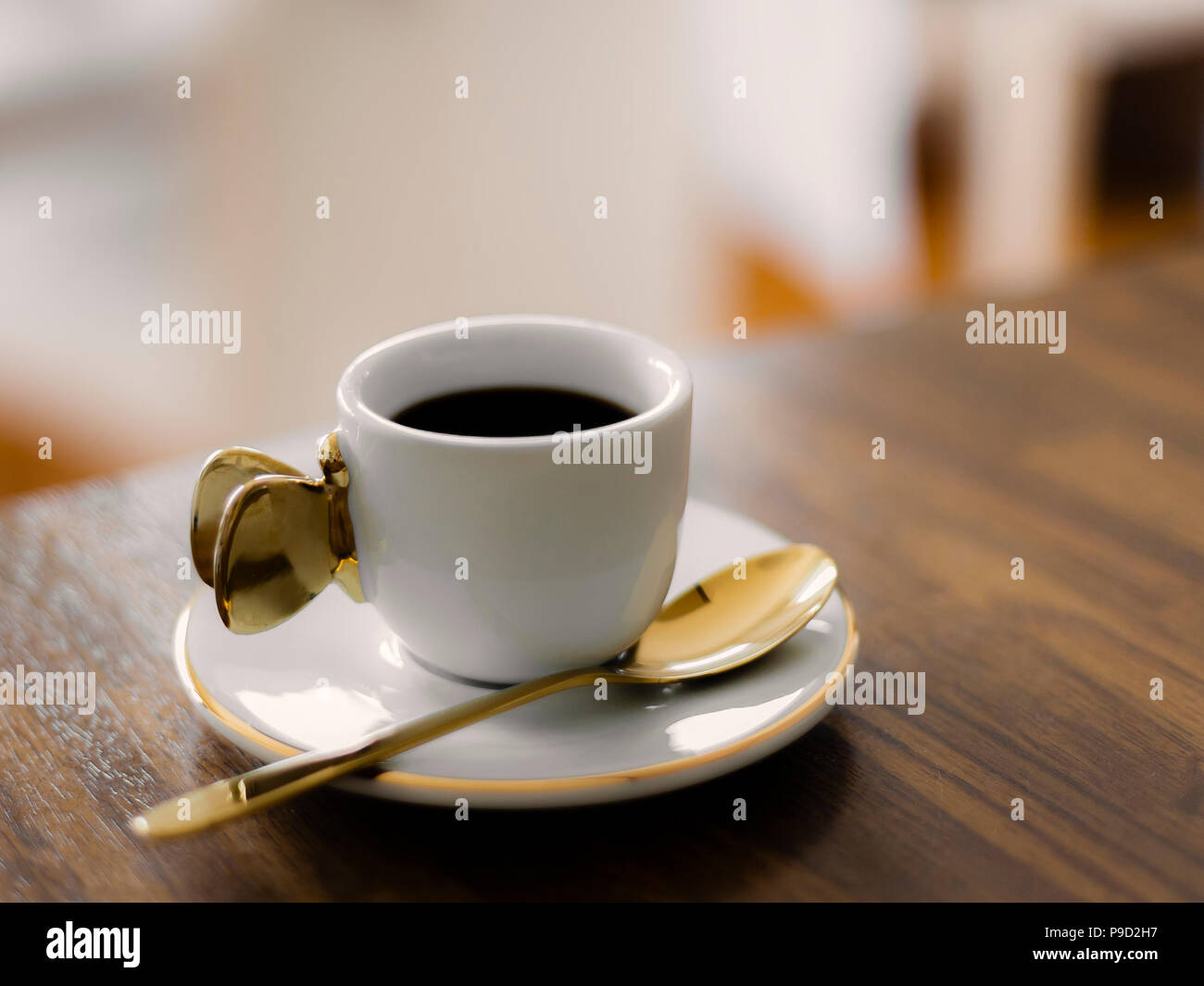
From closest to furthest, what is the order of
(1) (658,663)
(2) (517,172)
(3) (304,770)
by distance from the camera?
(3) (304,770)
(1) (658,663)
(2) (517,172)

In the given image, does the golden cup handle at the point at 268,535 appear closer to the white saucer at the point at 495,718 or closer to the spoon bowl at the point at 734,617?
the white saucer at the point at 495,718

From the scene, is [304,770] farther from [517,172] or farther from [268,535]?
[517,172]

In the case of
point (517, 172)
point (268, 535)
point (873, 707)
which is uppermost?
point (517, 172)

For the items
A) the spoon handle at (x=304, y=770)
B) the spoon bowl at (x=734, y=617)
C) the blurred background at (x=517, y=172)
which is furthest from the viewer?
the blurred background at (x=517, y=172)

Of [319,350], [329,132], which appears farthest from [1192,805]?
[329,132]

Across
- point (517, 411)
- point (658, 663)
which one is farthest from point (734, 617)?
point (517, 411)

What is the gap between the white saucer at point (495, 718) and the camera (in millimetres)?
513

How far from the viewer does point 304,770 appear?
19.7 inches

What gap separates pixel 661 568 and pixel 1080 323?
0.67 m

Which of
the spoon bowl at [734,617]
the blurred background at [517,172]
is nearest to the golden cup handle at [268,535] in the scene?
the spoon bowl at [734,617]

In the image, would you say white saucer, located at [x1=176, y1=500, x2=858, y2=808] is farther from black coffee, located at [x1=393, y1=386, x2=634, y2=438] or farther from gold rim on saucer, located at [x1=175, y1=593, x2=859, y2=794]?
black coffee, located at [x1=393, y1=386, x2=634, y2=438]

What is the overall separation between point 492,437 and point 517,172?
7.82ft

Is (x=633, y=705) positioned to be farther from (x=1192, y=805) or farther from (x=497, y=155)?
(x=497, y=155)

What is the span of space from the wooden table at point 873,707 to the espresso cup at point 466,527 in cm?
8
